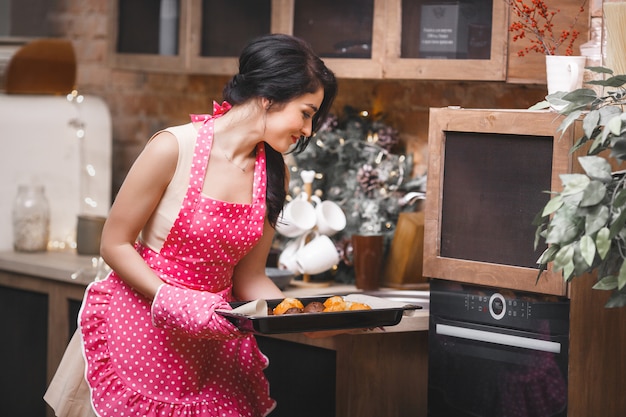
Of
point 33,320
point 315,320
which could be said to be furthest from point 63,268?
point 315,320

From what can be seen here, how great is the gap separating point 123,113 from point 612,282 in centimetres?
282

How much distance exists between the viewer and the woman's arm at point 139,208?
7.26 ft

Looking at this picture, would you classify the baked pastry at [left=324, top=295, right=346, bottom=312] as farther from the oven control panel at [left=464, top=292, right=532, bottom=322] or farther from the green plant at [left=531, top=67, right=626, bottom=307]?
the green plant at [left=531, top=67, right=626, bottom=307]

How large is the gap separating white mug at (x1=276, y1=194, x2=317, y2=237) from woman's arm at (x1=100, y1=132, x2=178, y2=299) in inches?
36.3

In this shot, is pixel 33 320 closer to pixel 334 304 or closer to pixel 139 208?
pixel 139 208

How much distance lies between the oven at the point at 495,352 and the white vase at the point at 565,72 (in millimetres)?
504

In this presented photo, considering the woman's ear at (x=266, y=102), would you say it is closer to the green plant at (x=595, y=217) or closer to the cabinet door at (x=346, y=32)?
the green plant at (x=595, y=217)

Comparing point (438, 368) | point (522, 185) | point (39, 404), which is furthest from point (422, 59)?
point (39, 404)

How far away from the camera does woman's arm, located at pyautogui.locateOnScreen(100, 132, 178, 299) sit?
2.21 meters

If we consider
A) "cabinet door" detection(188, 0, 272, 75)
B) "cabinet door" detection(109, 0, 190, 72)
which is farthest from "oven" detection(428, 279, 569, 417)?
"cabinet door" detection(109, 0, 190, 72)

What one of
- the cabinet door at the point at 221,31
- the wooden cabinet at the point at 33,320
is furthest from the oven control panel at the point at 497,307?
the wooden cabinet at the point at 33,320

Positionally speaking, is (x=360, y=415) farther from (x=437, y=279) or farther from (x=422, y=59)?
(x=422, y=59)

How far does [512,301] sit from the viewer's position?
2402 mm

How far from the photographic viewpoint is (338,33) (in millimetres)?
3119
